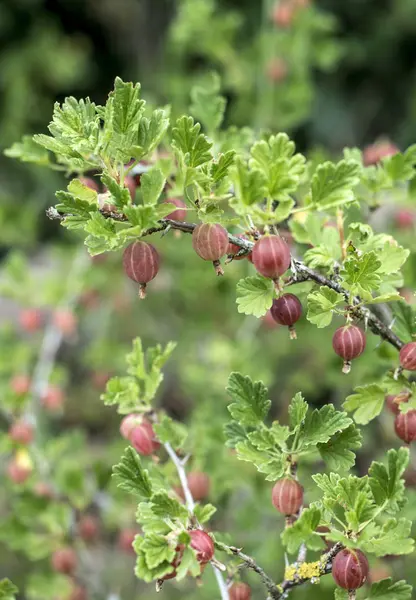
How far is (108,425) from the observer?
83.1 inches

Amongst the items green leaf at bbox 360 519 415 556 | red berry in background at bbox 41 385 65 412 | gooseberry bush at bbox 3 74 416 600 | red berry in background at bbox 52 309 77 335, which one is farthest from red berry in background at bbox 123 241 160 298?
red berry in background at bbox 52 309 77 335

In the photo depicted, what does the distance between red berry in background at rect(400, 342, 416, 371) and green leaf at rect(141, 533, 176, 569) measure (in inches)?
11.8

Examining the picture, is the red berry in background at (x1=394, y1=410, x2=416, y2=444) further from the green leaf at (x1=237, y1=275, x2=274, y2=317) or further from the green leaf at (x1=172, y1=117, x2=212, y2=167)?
the green leaf at (x1=172, y1=117, x2=212, y2=167)

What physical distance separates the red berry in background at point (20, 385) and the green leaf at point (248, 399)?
0.69 m

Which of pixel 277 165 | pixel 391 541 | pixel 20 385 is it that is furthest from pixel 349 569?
pixel 20 385

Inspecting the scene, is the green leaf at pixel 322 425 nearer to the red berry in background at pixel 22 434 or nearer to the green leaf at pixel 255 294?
the green leaf at pixel 255 294

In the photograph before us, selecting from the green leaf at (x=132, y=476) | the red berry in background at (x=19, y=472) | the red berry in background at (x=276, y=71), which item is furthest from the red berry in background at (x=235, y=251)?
the red berry in background at (x=276, y=71)

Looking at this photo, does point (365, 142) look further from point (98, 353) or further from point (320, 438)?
point (320, 438)

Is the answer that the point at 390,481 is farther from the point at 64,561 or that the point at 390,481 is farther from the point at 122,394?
the point at 64,561

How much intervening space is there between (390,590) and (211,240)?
38cm

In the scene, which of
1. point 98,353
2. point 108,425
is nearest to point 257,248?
point 98,353

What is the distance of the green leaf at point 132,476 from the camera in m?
0.70

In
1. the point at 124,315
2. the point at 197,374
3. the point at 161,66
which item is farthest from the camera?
the point at 161,66

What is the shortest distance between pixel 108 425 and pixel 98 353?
487 mm
